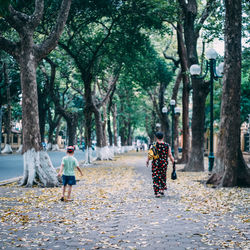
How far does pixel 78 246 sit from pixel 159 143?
17.4 ft

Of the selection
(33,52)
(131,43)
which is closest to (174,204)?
(33,52)

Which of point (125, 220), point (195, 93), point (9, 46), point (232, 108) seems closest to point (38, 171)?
point (9, 46)

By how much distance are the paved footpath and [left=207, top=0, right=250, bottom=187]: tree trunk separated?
1.08 metres

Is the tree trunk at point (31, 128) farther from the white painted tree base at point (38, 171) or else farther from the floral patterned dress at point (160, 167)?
the floral patterned dress at point (160, 167)

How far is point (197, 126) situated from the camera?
19.3 metres

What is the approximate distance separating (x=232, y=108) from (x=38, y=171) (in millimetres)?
6304

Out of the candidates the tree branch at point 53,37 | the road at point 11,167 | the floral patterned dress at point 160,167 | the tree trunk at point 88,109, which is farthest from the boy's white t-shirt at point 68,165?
the tree trunk at point 88,109

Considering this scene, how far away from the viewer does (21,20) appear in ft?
42.8

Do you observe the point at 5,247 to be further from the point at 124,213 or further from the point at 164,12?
the point at 164,12

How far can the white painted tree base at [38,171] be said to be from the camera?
12.9 metres

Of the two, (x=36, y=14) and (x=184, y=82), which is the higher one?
(x=36, y=14)

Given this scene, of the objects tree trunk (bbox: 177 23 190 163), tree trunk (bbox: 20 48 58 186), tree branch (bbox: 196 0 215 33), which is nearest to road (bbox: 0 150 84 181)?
tree trunk (bbox: 20 48 58 186)

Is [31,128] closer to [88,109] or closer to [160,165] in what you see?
[160,165]

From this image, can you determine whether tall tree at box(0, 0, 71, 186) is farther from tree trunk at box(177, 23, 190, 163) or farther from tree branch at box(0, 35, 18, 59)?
tree trunk at box(177, 23, 190, 163)
